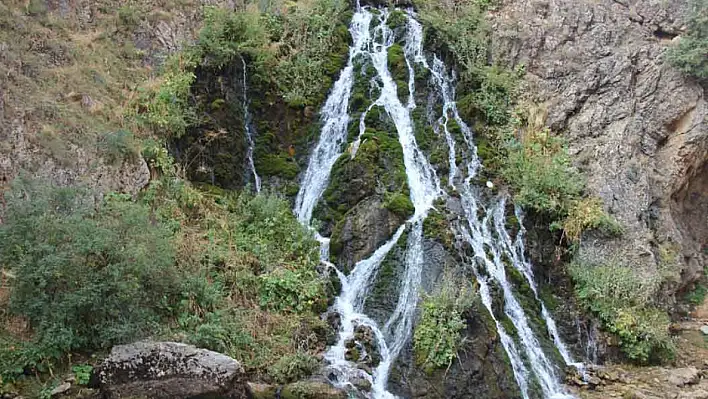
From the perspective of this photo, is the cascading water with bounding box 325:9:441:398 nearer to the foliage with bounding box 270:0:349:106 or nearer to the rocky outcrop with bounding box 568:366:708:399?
the foliage with bounding box 270:0:349:106

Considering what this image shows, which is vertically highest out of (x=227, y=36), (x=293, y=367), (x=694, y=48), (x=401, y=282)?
(x=694, y=48)

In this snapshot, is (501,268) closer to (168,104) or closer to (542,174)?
(542,174)

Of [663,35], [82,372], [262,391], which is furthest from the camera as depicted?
[663,35]

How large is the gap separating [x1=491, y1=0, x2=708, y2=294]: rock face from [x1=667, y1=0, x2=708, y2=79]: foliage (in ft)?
0.80

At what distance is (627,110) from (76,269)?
1174 cm

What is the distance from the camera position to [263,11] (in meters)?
14.0

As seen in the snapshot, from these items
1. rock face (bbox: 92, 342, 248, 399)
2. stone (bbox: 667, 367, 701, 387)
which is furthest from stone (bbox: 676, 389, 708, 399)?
rock face (bbox: 92, 342, 248, 399)

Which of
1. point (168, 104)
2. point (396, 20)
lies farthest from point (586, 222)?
point (168, 104)

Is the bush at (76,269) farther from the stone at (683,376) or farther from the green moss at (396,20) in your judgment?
the green moss at (396,20)

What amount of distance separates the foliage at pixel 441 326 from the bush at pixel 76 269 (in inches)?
149

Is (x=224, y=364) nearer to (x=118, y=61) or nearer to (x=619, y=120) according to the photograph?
(x=118, y=61)

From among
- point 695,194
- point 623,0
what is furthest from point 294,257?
point 623,0

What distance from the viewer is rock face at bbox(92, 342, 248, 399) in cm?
657

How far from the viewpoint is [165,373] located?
6.71 meters
